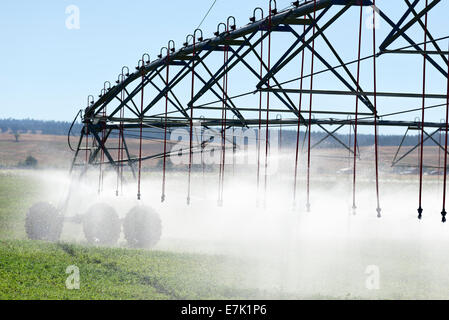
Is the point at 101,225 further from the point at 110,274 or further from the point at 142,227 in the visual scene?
the point at 110,274

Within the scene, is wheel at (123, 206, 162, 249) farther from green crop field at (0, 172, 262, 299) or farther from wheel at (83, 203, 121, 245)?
green crop field at (0, 172, 262, 299)

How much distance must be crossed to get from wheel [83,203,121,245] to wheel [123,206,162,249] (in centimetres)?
76

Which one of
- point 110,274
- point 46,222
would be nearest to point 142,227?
point 46,222

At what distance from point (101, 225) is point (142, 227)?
170 centimetres

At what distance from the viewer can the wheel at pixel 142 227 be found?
22078mm

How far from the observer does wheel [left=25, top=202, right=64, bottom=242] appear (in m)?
23.3

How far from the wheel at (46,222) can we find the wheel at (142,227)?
289cm

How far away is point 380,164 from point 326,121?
296 feet

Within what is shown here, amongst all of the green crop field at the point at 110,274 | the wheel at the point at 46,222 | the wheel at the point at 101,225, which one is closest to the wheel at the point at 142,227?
the wheel at the point at 101,225

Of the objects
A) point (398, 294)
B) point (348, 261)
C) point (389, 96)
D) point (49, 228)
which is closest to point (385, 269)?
point (348, 261)

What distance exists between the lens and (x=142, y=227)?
2217cm

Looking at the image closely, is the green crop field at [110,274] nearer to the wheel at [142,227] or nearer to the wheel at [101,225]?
the wheel at [142,227]

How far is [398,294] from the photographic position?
16.1 m
